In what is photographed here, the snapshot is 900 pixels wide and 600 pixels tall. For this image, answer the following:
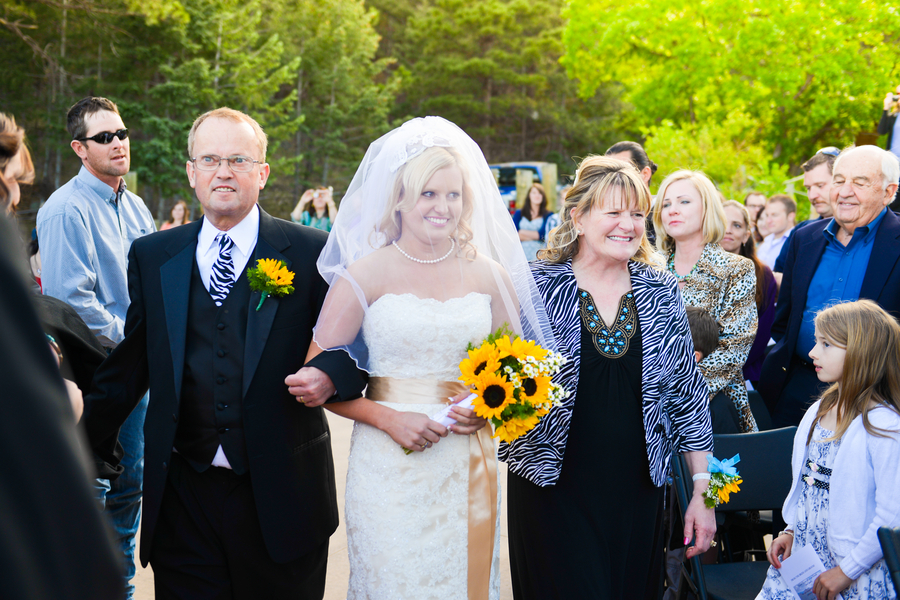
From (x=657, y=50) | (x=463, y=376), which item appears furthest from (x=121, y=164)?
(x=657, y=50)

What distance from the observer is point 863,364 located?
2.93m

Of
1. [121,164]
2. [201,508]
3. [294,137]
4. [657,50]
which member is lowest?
[201,508]

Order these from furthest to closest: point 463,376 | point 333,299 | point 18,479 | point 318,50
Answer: point 318,50, point 333,299, point 463,376, point 18,479

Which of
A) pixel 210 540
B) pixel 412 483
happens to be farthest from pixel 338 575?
pixel 412 483

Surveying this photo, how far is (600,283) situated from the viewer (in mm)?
3018

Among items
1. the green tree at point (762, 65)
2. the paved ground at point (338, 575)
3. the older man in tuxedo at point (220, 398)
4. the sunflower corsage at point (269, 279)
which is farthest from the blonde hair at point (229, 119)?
the green tree at point (762, 65)

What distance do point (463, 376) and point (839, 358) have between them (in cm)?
166

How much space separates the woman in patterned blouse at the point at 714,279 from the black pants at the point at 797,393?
0.57ft

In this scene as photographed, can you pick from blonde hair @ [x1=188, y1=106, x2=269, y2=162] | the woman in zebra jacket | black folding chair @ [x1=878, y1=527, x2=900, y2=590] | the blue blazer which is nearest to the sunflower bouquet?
the woman in zebra jacket

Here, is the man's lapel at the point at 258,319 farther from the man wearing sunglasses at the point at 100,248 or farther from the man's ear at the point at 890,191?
the man's ear at the point at 890,191

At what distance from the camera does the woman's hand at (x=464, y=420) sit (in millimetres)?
2562

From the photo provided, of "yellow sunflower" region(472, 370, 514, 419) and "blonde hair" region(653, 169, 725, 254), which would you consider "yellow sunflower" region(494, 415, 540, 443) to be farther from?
"blonde hair" region(653, 169, 725, 254)

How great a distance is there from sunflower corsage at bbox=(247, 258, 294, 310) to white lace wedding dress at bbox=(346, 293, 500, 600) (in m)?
0.34

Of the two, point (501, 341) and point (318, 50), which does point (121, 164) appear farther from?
point (318, 50)
